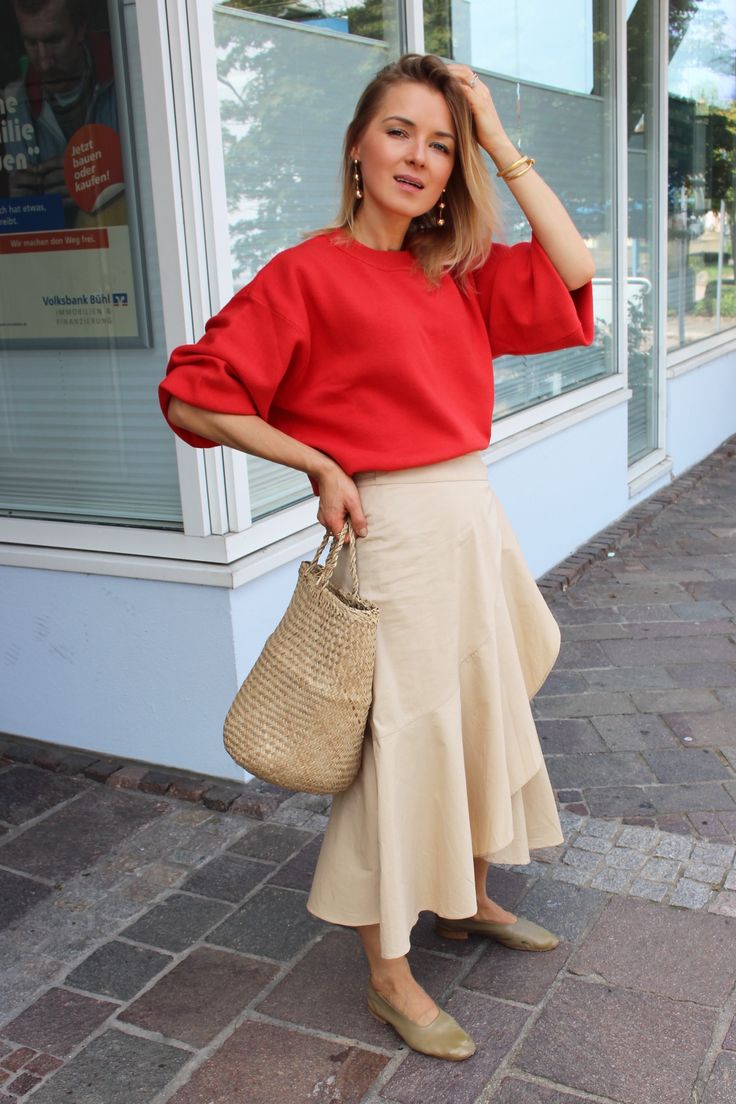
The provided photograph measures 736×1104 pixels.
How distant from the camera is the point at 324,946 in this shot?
2.90 meters

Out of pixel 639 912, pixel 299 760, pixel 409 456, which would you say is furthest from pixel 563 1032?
pixel 409 456

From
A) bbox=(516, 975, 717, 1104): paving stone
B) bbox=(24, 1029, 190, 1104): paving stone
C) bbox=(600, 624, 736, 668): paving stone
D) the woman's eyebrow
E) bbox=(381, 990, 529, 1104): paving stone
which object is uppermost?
A: the woman's eyebrow

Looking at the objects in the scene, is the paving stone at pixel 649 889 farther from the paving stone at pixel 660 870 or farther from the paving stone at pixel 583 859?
the paving stone at pixel 583 859

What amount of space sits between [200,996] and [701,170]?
775cm

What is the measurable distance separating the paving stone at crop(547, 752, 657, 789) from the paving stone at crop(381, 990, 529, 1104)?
1.15m

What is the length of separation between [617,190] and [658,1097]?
18.2 feet

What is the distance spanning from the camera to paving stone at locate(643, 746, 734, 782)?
371 centimetres

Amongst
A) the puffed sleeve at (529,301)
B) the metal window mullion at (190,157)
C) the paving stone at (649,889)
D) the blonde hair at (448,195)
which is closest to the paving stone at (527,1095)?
the paving stone at (649,889)

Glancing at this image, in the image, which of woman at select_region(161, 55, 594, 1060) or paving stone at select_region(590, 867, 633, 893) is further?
paving stone at select_region(590, 867, 633, 893)

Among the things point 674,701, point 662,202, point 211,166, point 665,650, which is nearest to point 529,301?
point 211,166

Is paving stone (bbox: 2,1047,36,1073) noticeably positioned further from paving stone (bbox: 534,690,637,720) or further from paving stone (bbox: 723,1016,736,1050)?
paving stone (bbox: 534,690,637,720)

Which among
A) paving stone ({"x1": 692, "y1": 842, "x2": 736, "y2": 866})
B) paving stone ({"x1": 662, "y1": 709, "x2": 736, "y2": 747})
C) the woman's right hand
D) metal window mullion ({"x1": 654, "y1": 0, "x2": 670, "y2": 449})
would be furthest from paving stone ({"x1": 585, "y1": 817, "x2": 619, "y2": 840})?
metal window mullion ({"x1": 654, "y1": 0, "x2": 670, "y2": 449})

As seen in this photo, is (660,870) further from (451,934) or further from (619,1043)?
(619,1043)

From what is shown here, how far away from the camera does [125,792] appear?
12.4 feet
